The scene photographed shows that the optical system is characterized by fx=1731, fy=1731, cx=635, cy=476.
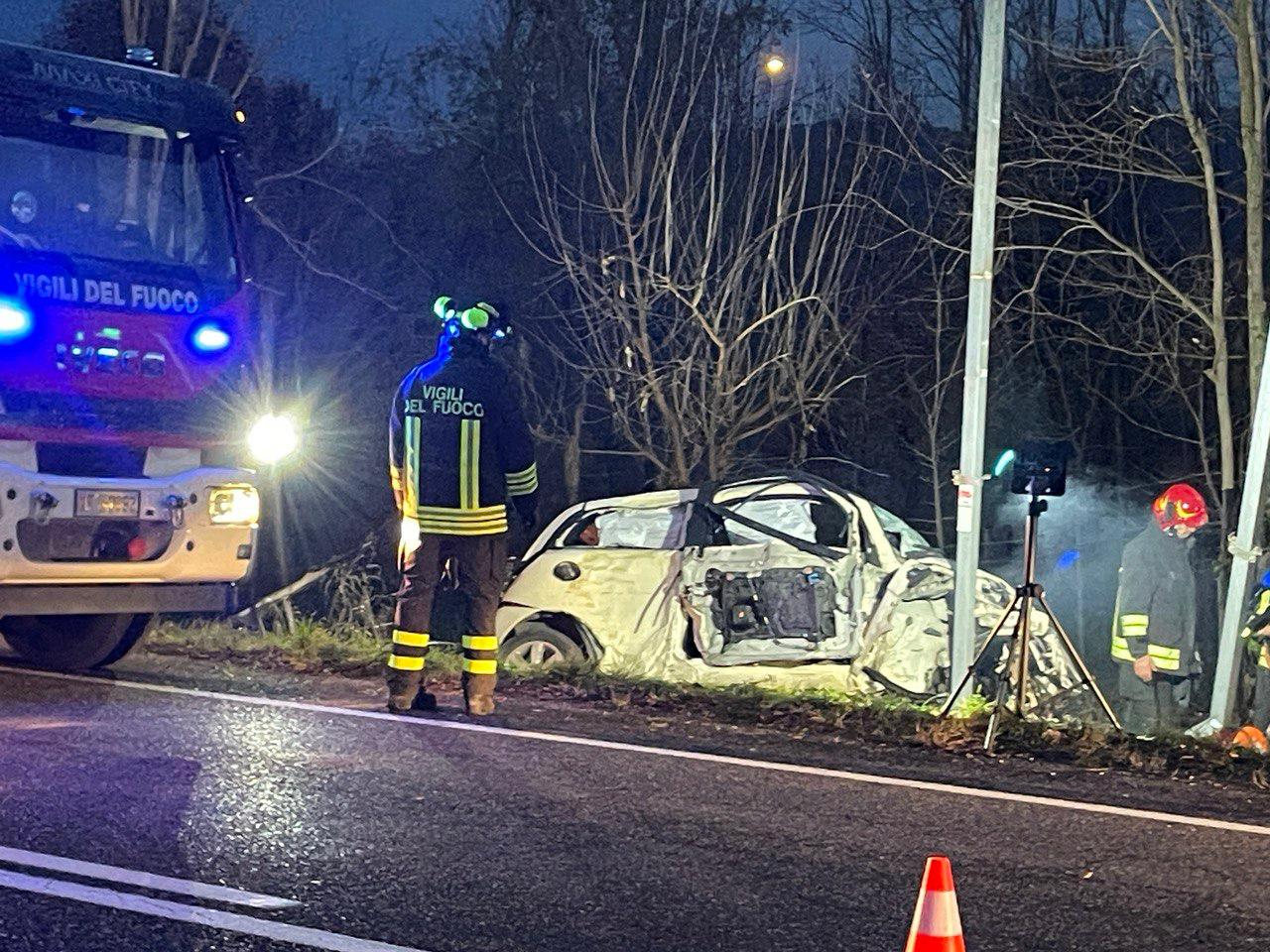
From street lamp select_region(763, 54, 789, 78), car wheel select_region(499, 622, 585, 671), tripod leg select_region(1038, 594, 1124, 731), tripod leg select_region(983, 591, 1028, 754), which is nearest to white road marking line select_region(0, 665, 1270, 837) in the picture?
tripod leg select_region(983, 591, 1028, 754)

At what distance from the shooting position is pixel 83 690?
27.8 feet

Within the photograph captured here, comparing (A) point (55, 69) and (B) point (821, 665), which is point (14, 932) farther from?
(B) point (821, 665)

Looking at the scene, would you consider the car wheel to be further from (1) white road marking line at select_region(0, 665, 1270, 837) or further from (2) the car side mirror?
(1) white road marking line at select_region(0, 665, 1270, 837)

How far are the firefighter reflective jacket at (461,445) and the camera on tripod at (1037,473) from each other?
2.52 meters

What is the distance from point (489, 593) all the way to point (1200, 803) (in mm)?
3443

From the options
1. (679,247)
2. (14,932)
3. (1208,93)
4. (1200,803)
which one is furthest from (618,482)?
(14,932)

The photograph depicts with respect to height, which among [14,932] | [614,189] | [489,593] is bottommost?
[14,932]

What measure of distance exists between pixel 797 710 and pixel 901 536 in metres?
2.82

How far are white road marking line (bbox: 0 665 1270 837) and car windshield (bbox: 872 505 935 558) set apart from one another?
3.98 meters

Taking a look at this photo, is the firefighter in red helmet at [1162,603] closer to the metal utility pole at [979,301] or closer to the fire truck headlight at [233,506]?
the metal utility pole at [979,301]

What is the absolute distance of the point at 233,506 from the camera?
883 centimetres

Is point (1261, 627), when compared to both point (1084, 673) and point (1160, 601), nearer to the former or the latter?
point (1160, 601)

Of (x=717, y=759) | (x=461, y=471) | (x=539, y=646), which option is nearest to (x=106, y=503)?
(x=461, y=471)

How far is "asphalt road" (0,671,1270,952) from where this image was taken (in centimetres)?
468
